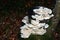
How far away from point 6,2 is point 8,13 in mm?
322

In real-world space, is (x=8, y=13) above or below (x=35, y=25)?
below

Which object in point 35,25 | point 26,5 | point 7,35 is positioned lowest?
point 7,35

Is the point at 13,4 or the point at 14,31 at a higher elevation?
the point at 13,4

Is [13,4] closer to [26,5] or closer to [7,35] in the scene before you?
[26,5]

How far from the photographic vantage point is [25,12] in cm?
455

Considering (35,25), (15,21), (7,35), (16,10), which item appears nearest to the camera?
(35,25)

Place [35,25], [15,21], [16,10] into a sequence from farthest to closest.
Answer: [16,10] < [15,21] < [35,25]

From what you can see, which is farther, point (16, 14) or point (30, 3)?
point (30, 3)

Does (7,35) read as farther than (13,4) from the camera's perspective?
No

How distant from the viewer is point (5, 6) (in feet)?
15.4

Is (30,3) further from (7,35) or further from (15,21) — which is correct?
(7,35)

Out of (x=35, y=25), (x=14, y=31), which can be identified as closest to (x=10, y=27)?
(x=14, y=31)

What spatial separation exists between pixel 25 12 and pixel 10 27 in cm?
57

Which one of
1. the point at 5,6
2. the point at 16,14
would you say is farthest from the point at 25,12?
the point at 5,6
